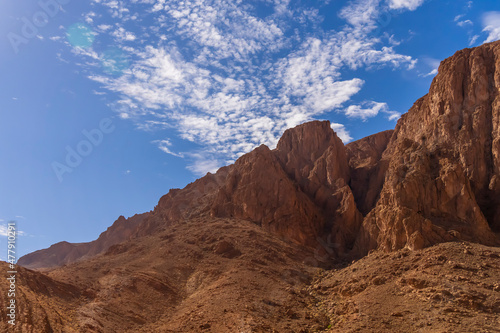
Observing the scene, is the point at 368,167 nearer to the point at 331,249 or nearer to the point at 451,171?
the point at 331,249

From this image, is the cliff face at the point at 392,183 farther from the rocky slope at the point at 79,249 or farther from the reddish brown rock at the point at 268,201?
the rocky slope at the point at 79,249

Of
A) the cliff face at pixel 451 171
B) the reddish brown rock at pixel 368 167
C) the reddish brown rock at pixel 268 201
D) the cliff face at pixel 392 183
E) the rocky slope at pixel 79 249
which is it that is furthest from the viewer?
the rocky slope at pixel 79 249

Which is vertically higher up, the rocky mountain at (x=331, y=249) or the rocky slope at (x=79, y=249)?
the rocky slope at (x=79, y=249)

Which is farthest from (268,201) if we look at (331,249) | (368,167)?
(368,167)

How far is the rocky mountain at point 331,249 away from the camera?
39375mm

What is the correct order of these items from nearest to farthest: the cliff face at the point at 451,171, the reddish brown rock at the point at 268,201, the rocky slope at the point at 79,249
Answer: the cliff face at the point at 451,171
the reddish brown rock at the point at 268,201
the rocky slope at the point at 79,249

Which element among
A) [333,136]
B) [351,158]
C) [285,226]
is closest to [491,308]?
[285,226]

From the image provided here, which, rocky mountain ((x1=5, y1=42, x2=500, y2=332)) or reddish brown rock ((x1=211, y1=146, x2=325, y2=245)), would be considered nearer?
rocky mountain ((x1=5, y1=42, x2=500, y2=332))

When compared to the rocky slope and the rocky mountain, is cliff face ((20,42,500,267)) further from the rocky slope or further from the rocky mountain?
the rocky slope

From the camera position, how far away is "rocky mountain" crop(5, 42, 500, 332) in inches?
1550

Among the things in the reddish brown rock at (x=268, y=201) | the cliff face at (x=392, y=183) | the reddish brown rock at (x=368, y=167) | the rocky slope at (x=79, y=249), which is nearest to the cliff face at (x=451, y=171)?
the cliff face at (x=392, y=183)

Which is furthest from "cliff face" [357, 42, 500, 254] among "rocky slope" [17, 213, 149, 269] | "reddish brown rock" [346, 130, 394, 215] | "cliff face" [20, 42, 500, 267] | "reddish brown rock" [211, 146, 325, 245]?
"rocky slope" [17, 213, 149, 269]

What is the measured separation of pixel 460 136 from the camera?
59.9 metres

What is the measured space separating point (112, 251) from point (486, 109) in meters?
64.2
